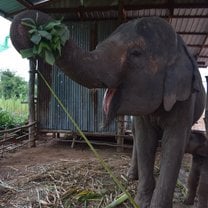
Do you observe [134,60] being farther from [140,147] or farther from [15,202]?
[15,202]

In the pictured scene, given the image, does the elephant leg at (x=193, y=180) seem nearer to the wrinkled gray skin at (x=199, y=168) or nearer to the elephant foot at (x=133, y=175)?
the wrinkled gray skin at (x=199, y=168)

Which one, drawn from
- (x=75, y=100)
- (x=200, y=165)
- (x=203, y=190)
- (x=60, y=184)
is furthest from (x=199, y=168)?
(x=75, y=100)

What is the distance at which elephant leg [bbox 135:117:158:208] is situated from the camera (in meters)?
3.18

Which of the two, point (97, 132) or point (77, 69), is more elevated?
point (77, 69)

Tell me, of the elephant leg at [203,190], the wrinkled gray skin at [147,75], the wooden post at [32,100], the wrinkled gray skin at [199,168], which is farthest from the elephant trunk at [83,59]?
the wooden post at [32,100]

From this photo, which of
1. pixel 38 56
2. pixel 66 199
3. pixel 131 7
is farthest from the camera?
pixel 131 7

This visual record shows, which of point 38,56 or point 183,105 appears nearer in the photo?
point 38,56

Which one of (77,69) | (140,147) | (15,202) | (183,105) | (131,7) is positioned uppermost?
(131,7)

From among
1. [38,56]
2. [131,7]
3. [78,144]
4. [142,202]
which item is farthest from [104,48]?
[78,144]

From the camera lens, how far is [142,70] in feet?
8.54

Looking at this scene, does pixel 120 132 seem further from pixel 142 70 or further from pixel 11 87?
pixel 11 87

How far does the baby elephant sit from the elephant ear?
0.70 meters

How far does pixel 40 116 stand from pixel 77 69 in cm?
570

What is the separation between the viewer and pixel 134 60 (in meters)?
2.59
